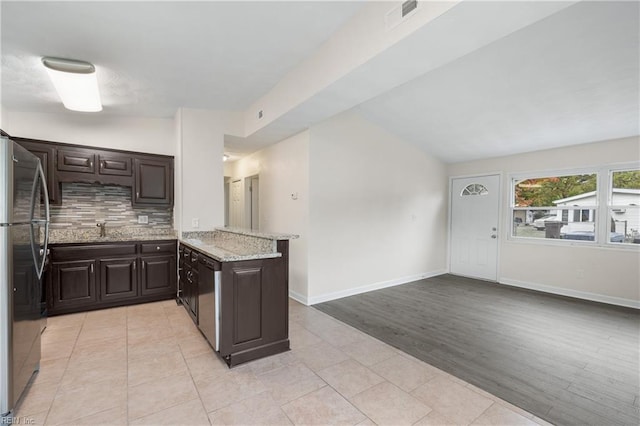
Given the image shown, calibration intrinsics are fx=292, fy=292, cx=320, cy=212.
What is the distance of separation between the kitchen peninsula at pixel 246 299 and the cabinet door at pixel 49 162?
89.6 inches

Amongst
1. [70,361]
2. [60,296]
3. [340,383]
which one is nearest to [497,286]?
[340,383]

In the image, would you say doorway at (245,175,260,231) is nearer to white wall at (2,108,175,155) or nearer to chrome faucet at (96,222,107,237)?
white wall at (2,108,175,155)

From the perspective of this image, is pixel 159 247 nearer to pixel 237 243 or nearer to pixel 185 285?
pixel 185 285

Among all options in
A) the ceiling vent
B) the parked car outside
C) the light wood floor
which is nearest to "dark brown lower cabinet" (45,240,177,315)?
the light wood floor

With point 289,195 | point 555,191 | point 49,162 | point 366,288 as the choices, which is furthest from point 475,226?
point 49,162

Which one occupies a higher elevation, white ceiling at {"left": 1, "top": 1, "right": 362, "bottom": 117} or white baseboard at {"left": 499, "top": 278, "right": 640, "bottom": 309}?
white ceiling at {"left": 1, "top": 1, "right": 362, "bottom": 117}

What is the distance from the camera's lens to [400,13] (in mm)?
1920

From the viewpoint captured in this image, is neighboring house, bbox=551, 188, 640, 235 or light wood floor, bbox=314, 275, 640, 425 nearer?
light wood floor, bbox=314, 275, 640, 425

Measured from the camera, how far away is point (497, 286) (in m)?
5.13

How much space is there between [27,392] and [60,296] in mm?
1779

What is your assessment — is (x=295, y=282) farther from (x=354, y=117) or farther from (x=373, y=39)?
(x=373, y=39)

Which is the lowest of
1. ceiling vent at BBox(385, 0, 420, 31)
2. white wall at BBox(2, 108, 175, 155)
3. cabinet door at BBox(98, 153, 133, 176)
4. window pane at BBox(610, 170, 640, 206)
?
window pane at BBox(610, 170, 640, 206)

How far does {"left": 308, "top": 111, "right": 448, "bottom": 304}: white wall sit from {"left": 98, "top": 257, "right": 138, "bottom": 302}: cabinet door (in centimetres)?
235

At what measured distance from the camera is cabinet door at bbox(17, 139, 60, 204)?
3.56 m
